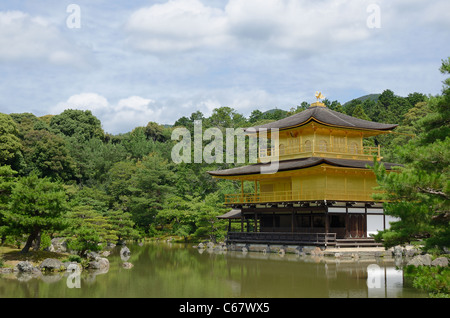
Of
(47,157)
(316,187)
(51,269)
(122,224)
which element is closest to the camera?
(51,269)

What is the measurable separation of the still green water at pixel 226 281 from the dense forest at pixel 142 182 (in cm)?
220

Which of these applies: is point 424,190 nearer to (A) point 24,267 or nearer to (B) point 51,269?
(B) point 51,269

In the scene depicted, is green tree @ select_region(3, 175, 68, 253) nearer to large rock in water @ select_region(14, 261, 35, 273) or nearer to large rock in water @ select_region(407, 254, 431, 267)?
large rock in water @ select_region(14, 261, 35, 273)

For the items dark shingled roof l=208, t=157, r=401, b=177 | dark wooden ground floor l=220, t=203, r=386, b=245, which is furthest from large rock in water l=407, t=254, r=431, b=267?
dark shingled roof l=208, t=157, r=401, b=177

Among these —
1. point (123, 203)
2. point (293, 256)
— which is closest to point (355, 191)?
point (293, 256)

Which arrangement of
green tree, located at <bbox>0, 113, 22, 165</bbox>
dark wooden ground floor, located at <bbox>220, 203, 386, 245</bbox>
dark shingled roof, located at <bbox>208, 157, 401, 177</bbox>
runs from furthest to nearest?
1. green tree, located at <bbox>0, 113, 22, 165</bbox>
2. dark wooden ground floor, located at <bbox>220, 203, 386, 245</bbox>
3. dark shingled roof, located at <bbox>208, 157, 401, 177</bbox>

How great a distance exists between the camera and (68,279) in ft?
56.2

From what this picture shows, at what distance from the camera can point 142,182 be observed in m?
42.3

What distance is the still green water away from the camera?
45.4ft

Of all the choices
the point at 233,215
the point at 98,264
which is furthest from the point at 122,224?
the point at 98,264

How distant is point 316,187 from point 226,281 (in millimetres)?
13463

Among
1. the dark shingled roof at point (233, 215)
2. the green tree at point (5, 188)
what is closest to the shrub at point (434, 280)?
the green tree at point (5, 188)

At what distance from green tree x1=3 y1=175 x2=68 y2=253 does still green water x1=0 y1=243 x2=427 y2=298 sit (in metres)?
2.23

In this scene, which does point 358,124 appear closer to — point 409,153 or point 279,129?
point 279,129
